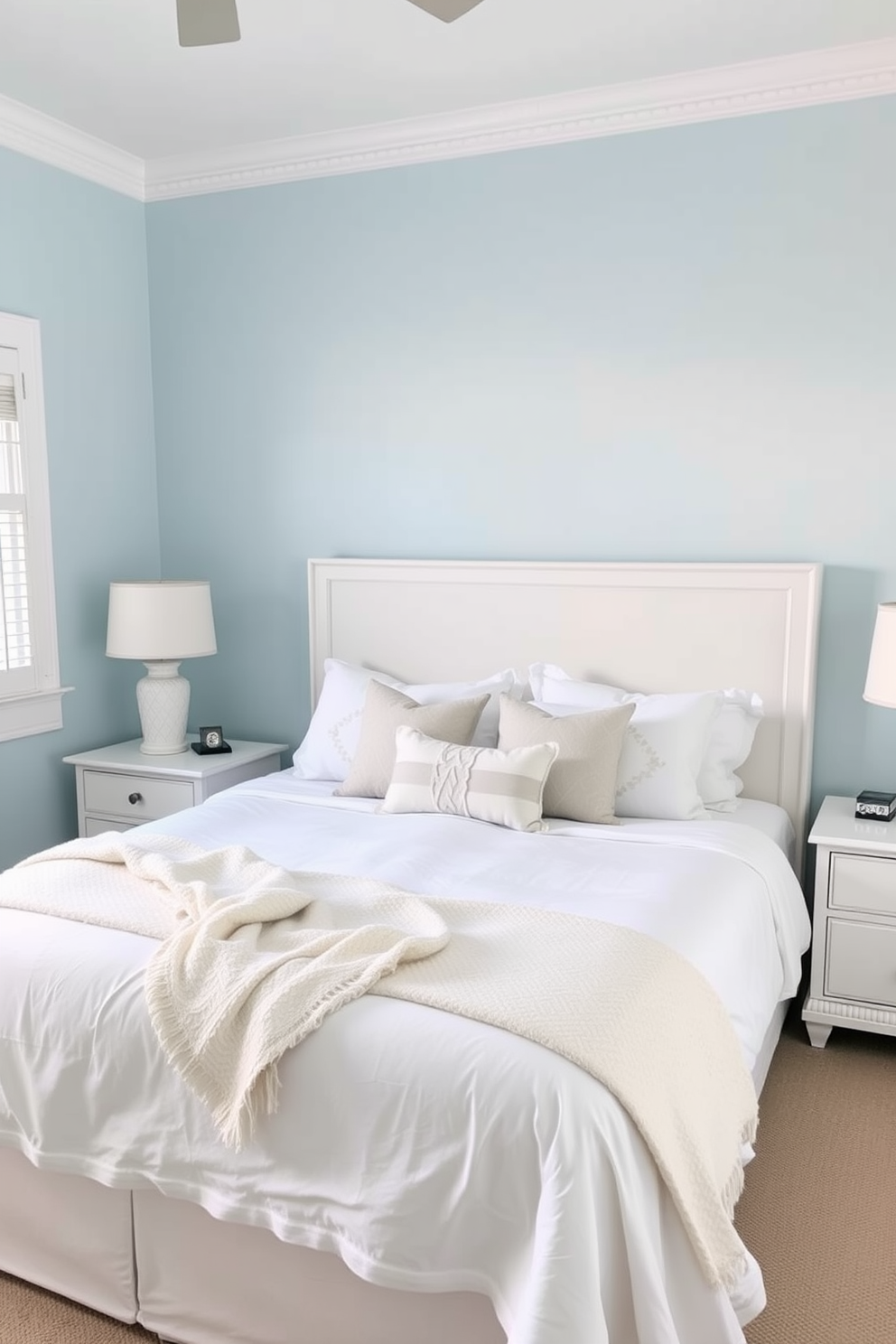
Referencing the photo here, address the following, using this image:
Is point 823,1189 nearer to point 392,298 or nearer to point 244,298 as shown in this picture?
point 392,298

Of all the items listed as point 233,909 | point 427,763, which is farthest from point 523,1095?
point 427,763

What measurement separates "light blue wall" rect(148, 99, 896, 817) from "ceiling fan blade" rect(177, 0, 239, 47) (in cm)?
179

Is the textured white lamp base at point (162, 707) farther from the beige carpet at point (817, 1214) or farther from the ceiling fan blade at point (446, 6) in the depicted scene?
the ceiling fan blade at point (446, 6)

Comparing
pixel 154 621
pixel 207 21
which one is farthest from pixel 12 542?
pixel 207 21

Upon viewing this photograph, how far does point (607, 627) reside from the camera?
353cm

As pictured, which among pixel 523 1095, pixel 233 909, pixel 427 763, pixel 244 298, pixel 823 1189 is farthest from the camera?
→ pixel 244 298

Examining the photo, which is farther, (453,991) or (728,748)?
(728,748)

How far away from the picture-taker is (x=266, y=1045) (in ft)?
5.89

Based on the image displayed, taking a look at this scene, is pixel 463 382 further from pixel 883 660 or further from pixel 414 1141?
pixel 414 1141

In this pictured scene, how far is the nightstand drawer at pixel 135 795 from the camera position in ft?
12.3

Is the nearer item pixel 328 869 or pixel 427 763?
pixel 328 869

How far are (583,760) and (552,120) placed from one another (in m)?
2.04

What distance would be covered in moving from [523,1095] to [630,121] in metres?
2.95

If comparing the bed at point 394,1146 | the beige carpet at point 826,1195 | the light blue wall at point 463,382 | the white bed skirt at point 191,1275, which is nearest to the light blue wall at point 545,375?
the light blue wall at point 463,382
